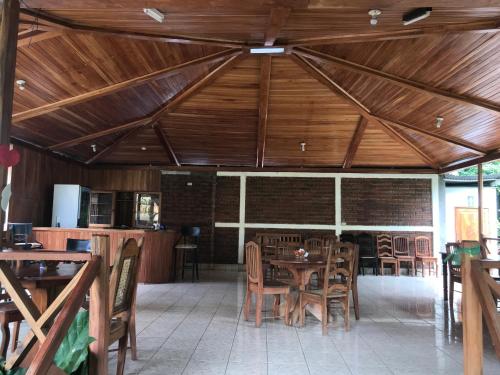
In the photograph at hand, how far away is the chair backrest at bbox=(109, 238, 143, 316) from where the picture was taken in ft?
9.18

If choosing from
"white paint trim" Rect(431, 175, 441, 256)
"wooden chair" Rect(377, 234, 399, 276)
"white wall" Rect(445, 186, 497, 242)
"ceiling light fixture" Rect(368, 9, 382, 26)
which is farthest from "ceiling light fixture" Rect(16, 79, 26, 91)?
"white wall" Rect(445, 186, 497, 242)

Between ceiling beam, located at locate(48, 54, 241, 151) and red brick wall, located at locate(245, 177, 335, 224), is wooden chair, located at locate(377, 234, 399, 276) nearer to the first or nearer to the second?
red brick wall, located at locate(245, 177, 335, 224)

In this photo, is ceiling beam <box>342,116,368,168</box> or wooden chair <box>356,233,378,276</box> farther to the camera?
wooden chair <box>356,233,378,276</box>

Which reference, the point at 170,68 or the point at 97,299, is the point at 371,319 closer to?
the point at 97,299

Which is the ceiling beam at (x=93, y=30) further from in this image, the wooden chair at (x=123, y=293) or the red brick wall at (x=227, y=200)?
the red brick wall at (x=227, y=200)

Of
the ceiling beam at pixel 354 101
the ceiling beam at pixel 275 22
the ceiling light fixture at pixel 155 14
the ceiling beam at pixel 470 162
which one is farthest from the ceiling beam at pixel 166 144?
the ceiling beam at pixel 470 162

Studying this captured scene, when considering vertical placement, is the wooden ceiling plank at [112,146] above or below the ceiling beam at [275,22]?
below

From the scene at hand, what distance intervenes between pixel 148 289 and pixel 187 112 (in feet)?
12.1

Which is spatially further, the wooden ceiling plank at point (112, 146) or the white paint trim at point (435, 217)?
the white paint trim at point (435, 217)

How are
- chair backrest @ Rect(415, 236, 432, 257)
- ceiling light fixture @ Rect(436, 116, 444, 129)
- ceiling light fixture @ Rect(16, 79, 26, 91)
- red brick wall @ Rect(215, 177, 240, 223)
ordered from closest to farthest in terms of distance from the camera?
ceiling light fixture @ Rect(16, 79, 26, 91)
ceiling light fixture @ Rect(436, 116, 444, 129)
chair backrest @ Rect(415, 236, 432, 257)
red brick wall @ Rect(215, 177, 240, 223)

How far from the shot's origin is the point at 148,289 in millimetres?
6977

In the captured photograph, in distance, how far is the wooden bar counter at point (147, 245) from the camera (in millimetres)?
7617

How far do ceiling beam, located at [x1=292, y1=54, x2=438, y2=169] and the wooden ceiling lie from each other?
0.10 feet

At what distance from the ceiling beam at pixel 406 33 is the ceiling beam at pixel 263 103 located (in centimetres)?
104
